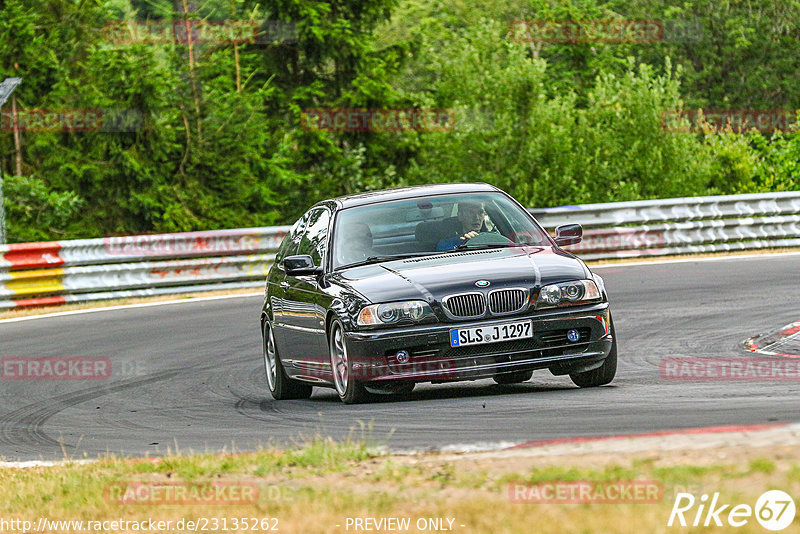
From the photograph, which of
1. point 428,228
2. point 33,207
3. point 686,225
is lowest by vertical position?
point 33,207

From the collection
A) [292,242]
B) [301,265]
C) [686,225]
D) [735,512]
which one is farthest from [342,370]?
[686,225]

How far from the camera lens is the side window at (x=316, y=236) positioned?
419 inches

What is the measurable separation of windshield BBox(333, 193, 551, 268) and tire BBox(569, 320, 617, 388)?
114 cm

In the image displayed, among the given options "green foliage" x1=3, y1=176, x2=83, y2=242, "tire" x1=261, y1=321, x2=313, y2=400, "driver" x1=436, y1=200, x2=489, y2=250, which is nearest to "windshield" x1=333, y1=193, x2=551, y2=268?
"driver" x1=436, y1=200, x2=489, y2=250

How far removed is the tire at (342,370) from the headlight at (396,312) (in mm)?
294

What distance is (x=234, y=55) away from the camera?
3838cm

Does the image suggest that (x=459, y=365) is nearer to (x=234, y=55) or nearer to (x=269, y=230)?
(x=269, y=230)

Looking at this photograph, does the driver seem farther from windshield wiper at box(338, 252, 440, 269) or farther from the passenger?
the passenger

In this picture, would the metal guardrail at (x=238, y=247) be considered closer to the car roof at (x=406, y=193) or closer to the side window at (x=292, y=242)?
the side window at (x=292, y=242)

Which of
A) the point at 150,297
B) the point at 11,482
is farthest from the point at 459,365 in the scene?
the point at 150,297

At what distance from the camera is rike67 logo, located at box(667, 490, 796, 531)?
4426 mm

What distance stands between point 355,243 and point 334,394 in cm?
145

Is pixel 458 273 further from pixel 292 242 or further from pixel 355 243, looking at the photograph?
pixel 292 242

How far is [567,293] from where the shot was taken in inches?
362
